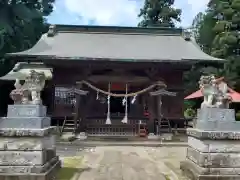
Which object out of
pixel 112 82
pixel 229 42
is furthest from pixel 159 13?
pixel 112 82

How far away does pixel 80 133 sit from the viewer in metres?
17.1

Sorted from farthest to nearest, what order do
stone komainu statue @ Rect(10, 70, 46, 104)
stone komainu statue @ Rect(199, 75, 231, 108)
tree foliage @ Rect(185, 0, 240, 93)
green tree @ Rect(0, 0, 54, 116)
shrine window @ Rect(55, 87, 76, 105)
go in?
1. tree foliage @ Rect(185, 0, 240, 93)
2. green tree @ Rect(0, 0, 54, 116)
3. shrine window @ Rect(55, 87, 76, 105)
4. stone komainu statue @ Rect(10, 70, 46, 104)
5. stone komainu statue @ Rect(199, 75, 231, 108)

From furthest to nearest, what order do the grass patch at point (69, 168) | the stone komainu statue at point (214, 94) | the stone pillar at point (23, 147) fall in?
the grass patch at point (69, 168), the stone komainu statue at point (214, 94), the stone pillar at point (23, 147)

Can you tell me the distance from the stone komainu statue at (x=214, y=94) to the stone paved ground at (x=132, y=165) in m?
1.87

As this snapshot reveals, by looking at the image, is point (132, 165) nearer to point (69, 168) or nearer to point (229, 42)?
point (69, 168)

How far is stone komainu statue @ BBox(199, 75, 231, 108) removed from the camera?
725cm

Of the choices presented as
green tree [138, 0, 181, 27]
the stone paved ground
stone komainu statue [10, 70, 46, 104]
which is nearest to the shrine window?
the stone paved ground

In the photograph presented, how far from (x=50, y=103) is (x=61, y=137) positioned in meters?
3.29

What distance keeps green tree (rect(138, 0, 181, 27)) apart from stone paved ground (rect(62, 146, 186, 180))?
31885 mm

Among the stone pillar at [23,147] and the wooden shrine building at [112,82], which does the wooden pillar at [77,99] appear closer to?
the wooden shrine building at [112,82]

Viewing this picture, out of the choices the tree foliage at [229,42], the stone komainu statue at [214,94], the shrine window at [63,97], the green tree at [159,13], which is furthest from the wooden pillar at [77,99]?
the green tree at [159,13]

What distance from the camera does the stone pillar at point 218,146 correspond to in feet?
22.6

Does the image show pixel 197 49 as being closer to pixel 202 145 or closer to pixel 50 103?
pixel 50 103

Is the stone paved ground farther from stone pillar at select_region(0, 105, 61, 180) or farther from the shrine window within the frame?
the shrine window
